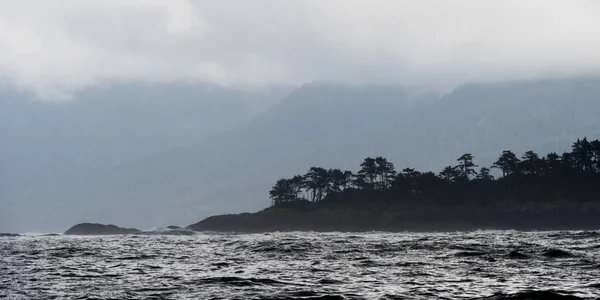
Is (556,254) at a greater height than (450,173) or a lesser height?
lesser

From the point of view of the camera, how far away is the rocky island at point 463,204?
14650 cm

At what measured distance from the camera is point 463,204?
163875 mm

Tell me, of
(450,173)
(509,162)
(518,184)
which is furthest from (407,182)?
(518,184)

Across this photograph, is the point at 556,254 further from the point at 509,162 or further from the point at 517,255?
the point at 509,162

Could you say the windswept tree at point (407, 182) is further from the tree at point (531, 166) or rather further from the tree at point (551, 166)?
the tree at point (551, 166)

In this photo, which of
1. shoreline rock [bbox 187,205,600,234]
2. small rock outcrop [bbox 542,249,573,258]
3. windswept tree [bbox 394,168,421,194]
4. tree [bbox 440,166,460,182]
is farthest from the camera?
tree [bbox 440,166,460,182]

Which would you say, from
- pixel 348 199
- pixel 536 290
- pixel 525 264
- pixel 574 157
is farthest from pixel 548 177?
pixel 536 290

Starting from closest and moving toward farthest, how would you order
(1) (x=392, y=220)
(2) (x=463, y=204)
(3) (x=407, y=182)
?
(1) (x=392, y=220), (2) (x=463, y=204), (3) (x=407, y=182)

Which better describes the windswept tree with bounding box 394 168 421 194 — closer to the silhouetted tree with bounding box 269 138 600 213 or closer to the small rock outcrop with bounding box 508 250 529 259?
the silhouetted tree with bounding box 269 138 600 213

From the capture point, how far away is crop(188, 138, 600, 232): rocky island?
146 metres

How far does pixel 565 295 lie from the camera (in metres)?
19.6

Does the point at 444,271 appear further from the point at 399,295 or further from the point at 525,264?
the point at 399,295

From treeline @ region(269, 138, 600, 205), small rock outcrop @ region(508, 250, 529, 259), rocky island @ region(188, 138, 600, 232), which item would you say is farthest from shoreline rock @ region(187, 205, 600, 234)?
small rock outcrop @ region(508, 250, 529, 259)

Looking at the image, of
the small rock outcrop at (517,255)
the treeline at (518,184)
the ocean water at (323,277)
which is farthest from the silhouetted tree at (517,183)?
the ocean water at (323,277)
